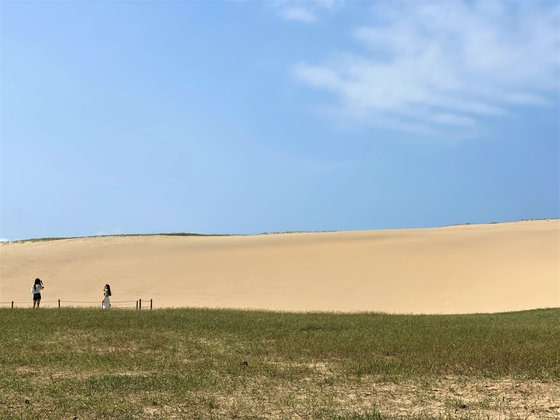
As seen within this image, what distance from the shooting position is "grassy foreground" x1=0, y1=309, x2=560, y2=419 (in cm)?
1111

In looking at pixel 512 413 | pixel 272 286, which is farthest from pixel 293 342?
pixel 272 286

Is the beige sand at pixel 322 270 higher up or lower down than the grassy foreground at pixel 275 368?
higher up

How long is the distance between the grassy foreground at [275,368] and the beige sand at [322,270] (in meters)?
17.6

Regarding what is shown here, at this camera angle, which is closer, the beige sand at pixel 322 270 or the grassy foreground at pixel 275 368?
the grassy foreground at pixel 275 368

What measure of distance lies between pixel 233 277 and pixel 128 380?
3683 cm

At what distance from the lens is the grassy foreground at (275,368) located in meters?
11.1

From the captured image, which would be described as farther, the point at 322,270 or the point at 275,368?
the point at 322,270

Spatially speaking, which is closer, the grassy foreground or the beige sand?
the grassy foreground

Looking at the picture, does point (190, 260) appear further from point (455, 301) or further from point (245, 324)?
point (245, 324)

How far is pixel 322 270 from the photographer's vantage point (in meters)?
50.4

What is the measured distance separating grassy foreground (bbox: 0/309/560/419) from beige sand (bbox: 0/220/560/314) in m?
17.6

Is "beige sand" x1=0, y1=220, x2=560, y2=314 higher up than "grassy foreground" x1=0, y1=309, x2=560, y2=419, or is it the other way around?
"beige sand" x1=0, y1=220, x2=560, y2=314

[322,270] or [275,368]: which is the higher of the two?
[322,270]

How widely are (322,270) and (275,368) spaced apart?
3577 centimetres
